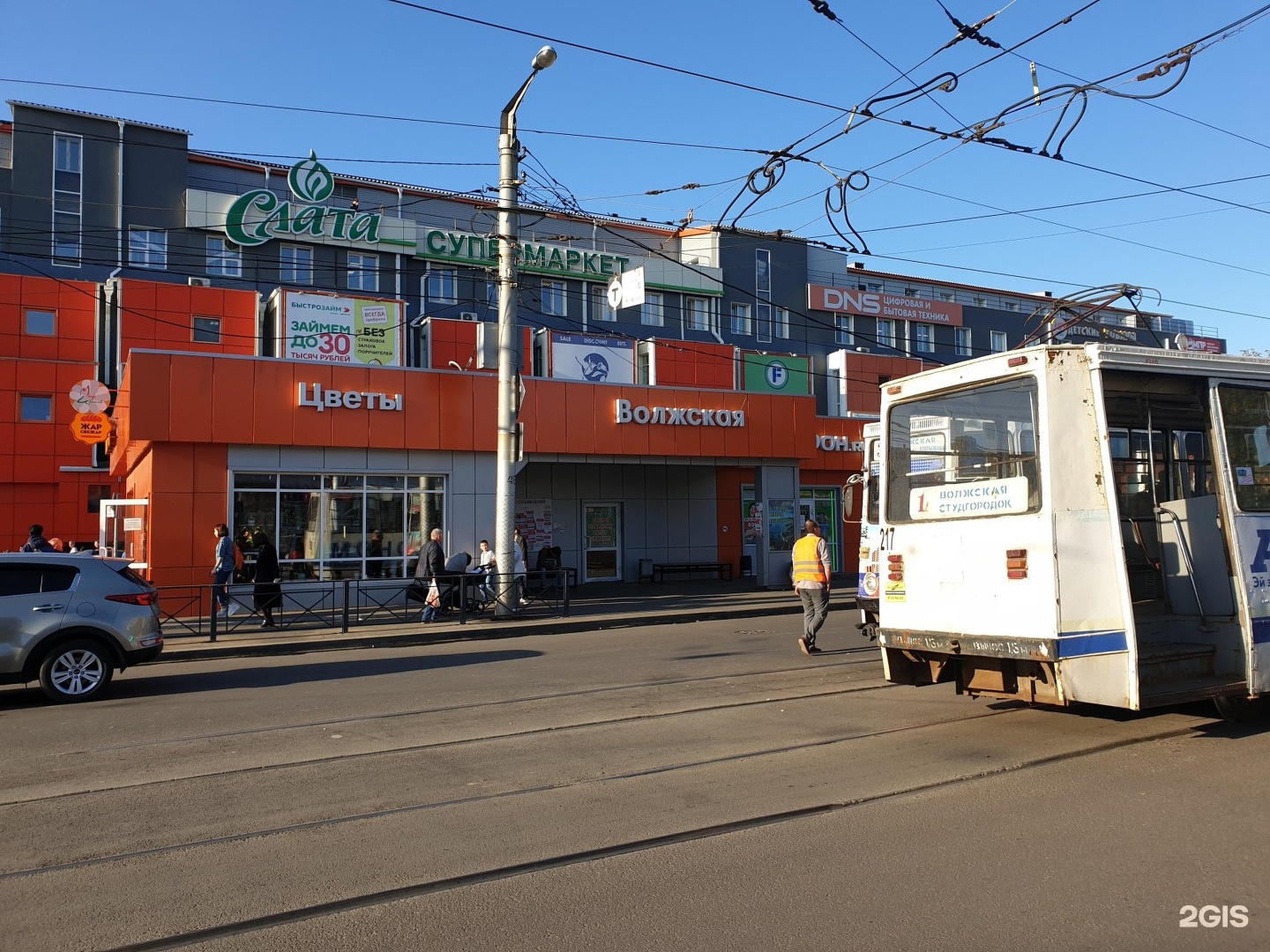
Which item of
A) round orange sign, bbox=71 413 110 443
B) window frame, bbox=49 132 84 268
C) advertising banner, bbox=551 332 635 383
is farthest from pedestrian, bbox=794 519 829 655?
window frame, bbox=49 132 84 268

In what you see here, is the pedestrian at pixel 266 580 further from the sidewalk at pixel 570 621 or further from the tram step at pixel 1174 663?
the tram step at pixel 1174 663

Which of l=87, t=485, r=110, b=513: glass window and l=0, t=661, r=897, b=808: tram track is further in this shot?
l=87, t=485, r=110, b=513: glass window

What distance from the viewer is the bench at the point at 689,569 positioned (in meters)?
29.1

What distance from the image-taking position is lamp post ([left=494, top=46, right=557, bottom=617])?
62.0 feet

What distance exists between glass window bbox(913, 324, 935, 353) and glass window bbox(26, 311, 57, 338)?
37385mm

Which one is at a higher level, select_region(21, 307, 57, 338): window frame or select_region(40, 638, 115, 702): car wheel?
select_region(21, 307, 57, 338): window frame

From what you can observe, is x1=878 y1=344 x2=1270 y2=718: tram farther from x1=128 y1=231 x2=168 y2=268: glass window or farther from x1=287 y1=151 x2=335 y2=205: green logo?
x1=128 y1=231 x2=168 y2=268: glass window

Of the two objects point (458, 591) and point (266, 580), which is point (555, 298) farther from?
point (266, 580)

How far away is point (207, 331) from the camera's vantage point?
116ft

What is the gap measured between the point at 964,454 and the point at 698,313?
3761 centimetres

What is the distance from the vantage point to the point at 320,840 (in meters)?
5.75

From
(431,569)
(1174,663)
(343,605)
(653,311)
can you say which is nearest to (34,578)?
(343,605)

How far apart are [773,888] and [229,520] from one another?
58.3ft

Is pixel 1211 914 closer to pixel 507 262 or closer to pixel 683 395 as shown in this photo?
pixel 507 262
